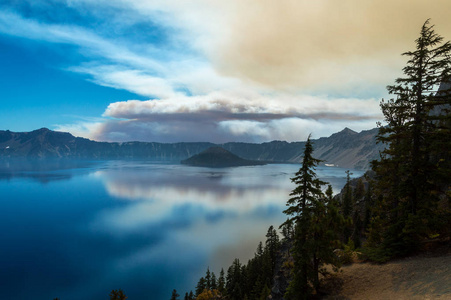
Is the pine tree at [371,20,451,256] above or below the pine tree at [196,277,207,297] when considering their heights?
above

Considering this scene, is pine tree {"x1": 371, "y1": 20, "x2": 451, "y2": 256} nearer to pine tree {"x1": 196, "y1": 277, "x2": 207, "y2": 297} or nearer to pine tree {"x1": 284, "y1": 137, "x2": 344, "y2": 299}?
pine tree {"x1": 284, "y1": 137, "x2": 344, "y2": 299}

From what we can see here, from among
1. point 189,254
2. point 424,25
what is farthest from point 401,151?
point 189,254

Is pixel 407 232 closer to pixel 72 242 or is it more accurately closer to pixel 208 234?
pixel 208 234

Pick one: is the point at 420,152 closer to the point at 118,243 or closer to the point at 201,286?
the point at 201,286

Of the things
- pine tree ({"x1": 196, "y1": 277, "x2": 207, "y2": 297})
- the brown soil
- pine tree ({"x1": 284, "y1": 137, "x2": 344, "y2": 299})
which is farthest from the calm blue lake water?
the brown soil


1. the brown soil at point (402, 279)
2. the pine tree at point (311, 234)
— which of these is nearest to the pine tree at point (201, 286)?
the pine tree at point (311, 234)

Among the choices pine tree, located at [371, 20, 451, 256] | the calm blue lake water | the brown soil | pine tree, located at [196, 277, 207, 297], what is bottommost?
the calm blue lake water

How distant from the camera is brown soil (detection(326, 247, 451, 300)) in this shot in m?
14.6

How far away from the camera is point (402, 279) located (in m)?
17.0

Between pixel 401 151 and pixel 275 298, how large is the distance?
107 feet

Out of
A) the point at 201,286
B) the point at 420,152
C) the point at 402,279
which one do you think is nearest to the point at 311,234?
the point at 402,279

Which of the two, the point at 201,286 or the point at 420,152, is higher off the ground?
the point at 420,152

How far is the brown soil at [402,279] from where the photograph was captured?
47.9 ft

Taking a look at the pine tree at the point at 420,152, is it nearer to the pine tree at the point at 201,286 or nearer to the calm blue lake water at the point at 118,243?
the pine tree at the point at 201,286
